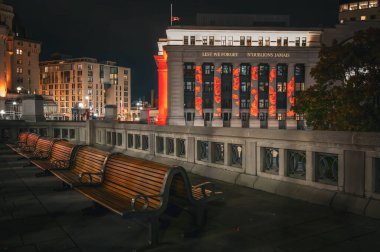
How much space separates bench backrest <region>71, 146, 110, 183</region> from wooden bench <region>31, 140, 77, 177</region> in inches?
11.6

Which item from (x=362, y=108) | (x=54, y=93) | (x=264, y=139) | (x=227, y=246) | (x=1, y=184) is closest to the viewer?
(x=227, y=246)

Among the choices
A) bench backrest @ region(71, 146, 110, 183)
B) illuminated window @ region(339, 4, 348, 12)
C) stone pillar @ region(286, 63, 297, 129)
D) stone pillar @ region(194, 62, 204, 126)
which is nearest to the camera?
bench backrest @ region(71, 146, 110, 183)

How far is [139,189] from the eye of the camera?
6383mm

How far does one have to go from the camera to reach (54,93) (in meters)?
166

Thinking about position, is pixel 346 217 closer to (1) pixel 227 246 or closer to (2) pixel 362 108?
(1) pixel 227 246

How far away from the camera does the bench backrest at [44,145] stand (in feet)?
42.3

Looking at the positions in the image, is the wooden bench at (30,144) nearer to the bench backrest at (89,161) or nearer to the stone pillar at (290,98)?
the bench backrest at (89,161)

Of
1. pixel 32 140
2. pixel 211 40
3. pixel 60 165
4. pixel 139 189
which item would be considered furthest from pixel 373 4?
pixel 139 189

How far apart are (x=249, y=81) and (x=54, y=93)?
104 meters

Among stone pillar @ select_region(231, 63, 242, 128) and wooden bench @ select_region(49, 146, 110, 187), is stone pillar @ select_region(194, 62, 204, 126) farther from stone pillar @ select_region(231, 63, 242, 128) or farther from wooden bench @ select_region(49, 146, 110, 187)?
wooden bench @ select_region(49, 146, 110, 187)

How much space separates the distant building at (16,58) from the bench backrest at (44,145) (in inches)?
4630

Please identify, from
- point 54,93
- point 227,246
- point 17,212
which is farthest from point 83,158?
point 54,93

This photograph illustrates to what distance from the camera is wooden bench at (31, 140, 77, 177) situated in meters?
10.3

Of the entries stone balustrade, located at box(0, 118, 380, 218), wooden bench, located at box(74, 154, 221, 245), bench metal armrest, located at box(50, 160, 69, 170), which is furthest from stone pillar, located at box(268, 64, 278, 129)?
wooden bench, located at box(74, 154, 221, 245)
